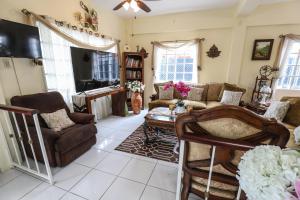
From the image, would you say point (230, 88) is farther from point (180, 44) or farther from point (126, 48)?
point (126, 48)

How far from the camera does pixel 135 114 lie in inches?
169

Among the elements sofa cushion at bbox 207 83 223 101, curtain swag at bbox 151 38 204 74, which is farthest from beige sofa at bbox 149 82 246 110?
curtain swag at bbox 151 38 204 74

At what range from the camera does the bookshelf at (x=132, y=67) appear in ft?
14.9

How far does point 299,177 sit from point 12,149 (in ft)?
9.52

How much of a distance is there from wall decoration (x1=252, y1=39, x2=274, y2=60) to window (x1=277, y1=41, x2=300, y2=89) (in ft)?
1.21

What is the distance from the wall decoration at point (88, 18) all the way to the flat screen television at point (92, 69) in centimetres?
61

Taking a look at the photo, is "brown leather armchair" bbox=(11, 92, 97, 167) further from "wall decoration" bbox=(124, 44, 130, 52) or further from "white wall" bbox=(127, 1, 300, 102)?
"white wall" bbox=(127, 1, 300, 102)

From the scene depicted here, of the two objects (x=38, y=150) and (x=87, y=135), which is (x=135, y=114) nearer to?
(x=87, y=135)

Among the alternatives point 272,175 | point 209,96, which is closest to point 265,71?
point 209,96

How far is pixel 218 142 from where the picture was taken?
923mm

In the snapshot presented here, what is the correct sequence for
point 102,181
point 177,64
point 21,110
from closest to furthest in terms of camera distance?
point 21,110 < point 102,181 < point 177,64

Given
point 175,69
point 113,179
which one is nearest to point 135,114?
point 175,69

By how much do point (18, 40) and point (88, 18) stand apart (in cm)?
176

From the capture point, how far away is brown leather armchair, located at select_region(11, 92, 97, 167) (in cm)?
189
